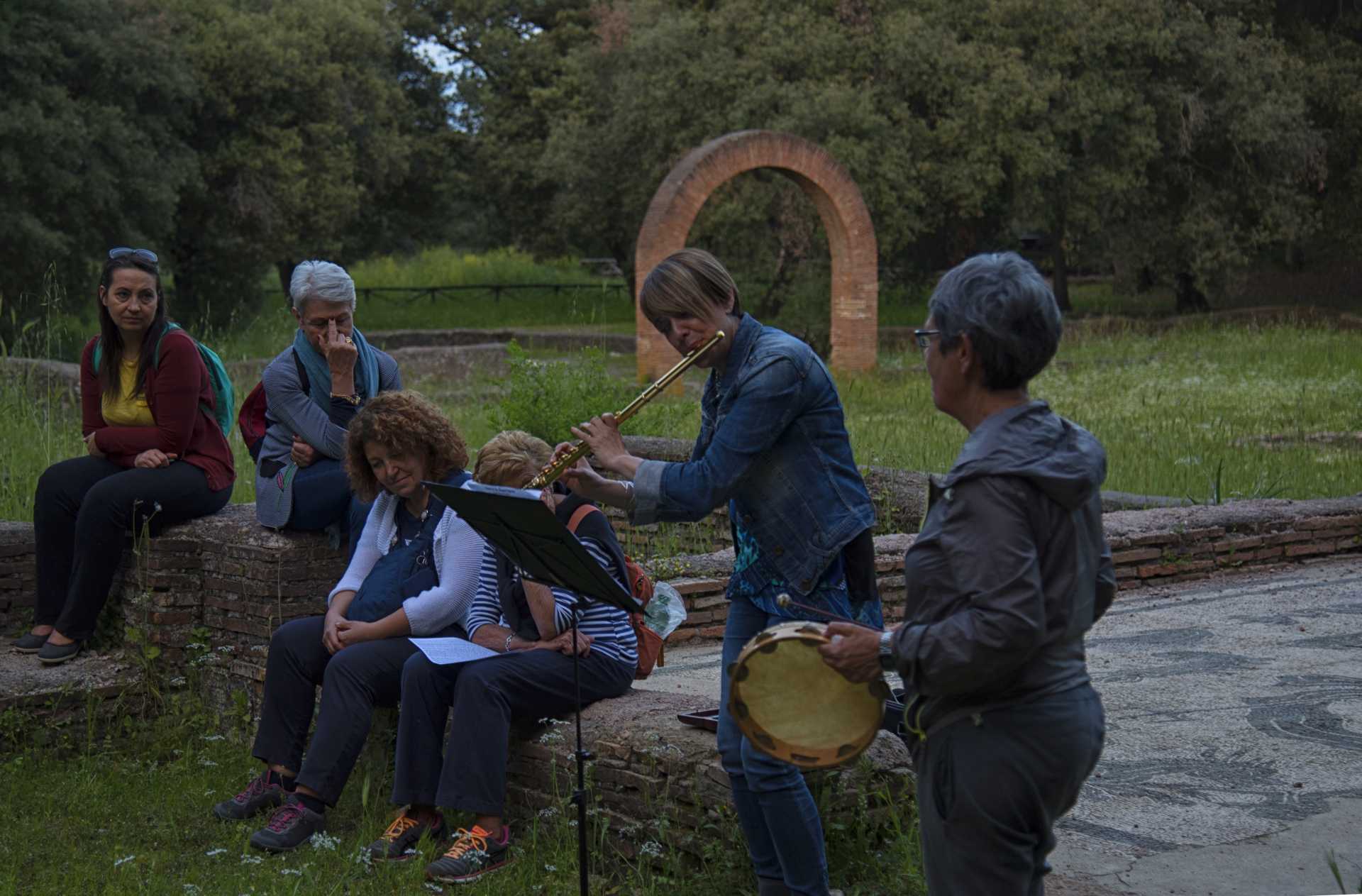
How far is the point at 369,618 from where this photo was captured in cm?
538

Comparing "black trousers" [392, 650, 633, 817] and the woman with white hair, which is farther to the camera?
the woman with white hair

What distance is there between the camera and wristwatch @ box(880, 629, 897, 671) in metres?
2.79

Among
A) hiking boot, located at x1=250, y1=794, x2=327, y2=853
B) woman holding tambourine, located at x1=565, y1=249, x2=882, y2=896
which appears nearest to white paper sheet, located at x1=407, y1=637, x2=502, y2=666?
hiking boot, located at x1=250, y1=794, x2=327, y2=853

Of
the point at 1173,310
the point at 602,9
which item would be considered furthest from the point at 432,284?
the point at 1173,310

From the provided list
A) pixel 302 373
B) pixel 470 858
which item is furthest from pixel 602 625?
pixel 302 373

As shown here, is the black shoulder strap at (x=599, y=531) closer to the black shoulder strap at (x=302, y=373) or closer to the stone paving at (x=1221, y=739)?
the stone paving at (x=1221, y=739)

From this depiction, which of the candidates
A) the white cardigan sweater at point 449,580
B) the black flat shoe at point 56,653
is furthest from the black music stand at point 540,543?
the black flat shoe at point 56,653

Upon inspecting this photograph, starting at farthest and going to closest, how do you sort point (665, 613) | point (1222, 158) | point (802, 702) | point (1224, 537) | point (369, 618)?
point (1222, 158), point (1224, 537), point (369, 618), point (665, 613), point (802, 702)

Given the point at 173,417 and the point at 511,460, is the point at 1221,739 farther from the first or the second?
the point at 173,417

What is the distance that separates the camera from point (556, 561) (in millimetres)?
3971

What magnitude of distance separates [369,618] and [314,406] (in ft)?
3.46

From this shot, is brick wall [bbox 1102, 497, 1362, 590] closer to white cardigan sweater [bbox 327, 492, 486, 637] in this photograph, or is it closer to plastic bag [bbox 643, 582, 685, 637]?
plastic bag [bbox 643, 582, 685, 637]

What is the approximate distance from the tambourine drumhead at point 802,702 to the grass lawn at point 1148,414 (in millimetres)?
6454

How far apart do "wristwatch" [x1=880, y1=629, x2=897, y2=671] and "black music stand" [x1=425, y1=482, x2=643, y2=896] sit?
1.16 meters
